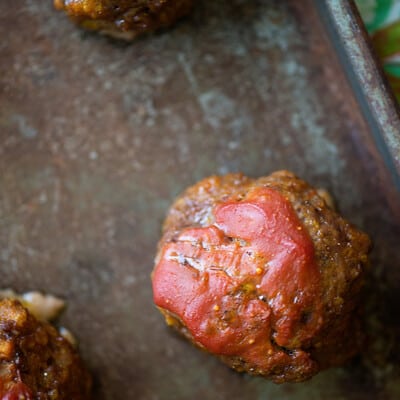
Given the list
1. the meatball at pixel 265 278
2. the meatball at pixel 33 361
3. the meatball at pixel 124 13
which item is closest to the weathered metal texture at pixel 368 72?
the meatball at pixel 265 278

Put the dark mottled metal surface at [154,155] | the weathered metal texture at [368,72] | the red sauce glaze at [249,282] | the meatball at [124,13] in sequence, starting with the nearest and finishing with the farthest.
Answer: the red sauce glaze at [249,282], the weathered metal texture at [368,72], the meatball at [124,13], the dark mottled metal surface at [154,155]

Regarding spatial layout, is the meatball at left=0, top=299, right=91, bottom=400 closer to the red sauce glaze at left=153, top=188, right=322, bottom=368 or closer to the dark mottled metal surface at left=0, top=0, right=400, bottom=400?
the dark mottled metal surface at left=0, top=0, right=400, bottom=400

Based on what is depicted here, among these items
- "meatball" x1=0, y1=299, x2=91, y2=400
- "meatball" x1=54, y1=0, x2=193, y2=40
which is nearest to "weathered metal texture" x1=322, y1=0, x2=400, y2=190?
"meatball" x1=54, y1=0, x2=193, y2=40

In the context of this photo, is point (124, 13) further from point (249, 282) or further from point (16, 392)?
point (16, 392)

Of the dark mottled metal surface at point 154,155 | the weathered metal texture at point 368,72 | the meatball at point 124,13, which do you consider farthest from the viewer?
the dark mottled metal surface at point 154,155

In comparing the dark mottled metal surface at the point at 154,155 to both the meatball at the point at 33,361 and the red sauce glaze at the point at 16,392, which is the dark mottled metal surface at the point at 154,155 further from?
the red sauce glaze at the point at 16,392

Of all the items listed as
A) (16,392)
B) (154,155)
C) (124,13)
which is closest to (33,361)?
(16,392)

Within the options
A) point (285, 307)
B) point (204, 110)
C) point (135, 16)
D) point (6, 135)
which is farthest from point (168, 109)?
point (285, 307)
